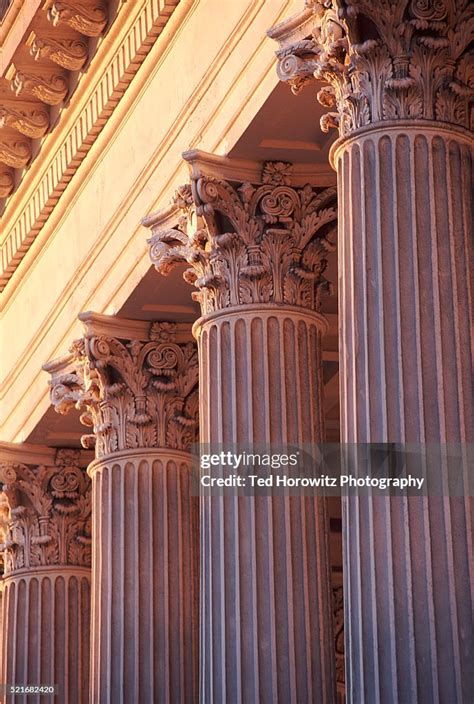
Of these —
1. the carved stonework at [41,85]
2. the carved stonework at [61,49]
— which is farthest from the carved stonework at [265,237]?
the carved stonework at [41,85]

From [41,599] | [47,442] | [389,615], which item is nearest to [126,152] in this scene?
[47,442]

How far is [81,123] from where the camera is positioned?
2789 cm

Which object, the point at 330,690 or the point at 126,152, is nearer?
the point at 330,690

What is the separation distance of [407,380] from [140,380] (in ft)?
31.1

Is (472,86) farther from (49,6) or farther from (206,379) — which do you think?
(49,6)

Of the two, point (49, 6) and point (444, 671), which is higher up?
point (49, 6)

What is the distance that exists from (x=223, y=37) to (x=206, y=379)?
3843mm

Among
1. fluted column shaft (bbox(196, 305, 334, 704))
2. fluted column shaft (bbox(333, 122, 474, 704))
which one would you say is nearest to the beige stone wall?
fluted column shaft (bbox(196, 305, 334, 704))

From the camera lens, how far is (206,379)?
71.2 ft

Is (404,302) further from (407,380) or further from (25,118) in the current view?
(25,118)

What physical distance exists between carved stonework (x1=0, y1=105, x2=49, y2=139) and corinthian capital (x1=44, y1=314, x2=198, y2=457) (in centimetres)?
437

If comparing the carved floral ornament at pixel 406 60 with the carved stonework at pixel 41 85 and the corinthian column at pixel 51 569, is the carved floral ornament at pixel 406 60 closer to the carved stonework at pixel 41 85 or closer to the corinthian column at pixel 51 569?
the carved stonework at pixel 41 85

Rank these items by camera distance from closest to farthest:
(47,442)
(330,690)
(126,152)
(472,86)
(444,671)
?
(444,671)
(472,86)
(330,690)
(126,152)
(47,442)

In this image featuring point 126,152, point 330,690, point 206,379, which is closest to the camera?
point 330,690
